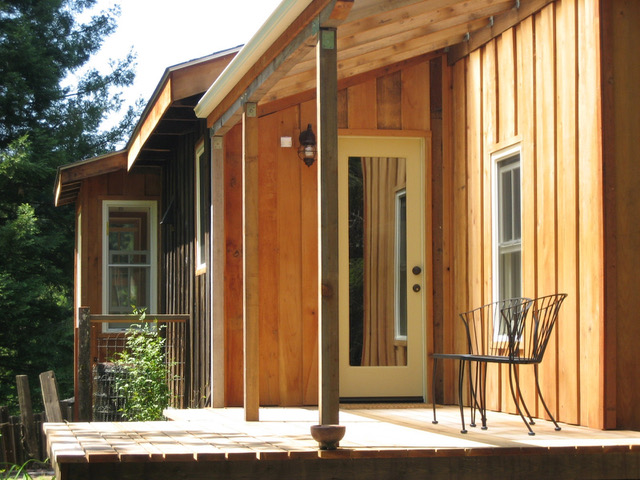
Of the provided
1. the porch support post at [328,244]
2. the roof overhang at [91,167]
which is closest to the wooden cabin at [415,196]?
the porch support post at [328,244]

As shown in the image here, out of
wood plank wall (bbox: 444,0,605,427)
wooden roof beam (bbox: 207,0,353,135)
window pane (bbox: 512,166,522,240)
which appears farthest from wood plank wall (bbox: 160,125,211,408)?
window pane (bbox: 512,166,522,240)

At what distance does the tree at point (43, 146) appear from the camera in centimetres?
1577

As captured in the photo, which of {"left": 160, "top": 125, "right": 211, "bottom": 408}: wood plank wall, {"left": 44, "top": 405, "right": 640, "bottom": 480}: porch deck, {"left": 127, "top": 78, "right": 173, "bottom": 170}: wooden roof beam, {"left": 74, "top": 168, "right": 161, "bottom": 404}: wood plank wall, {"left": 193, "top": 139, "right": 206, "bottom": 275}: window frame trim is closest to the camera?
{"left": 44, "top": 405, "right": 640, "bottom": 480}: porch deck

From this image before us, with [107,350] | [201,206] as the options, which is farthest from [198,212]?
[107,350]

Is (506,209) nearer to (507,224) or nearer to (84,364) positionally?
(507,224)

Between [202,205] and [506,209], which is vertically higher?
[202,205]

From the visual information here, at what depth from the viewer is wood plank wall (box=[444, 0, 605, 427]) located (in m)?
5.82

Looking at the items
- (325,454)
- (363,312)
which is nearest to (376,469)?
(325,454)

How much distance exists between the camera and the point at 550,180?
635 cm

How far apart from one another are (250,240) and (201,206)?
8.09 ft

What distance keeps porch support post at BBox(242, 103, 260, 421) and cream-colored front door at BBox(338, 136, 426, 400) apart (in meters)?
1.33

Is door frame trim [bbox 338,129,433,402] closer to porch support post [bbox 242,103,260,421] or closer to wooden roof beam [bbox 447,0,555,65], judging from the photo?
wooden roof beam [bbox 447,0,555,65]

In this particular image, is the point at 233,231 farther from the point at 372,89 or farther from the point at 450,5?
the point at 450,5

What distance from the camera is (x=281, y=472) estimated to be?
14.6 ft
